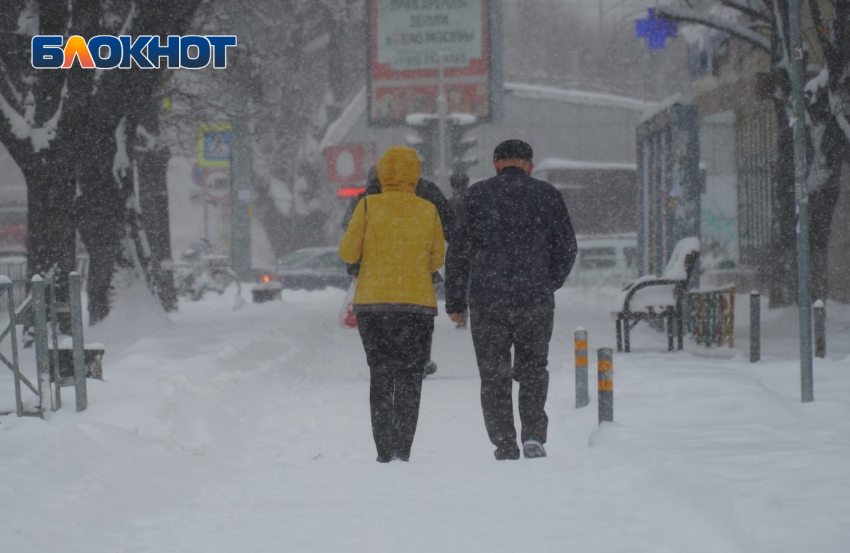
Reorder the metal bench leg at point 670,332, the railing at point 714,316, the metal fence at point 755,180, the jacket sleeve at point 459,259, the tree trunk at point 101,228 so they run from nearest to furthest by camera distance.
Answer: the jacket sleeve at point 459,259 < the metal bench leg at point 670,332 < the railing at point 714,316 < the tree trunk at point 101,228 < the metal fence at point 755,180

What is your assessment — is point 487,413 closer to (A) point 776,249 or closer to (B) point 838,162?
(B) point 838,162

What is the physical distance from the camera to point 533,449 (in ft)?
20.9

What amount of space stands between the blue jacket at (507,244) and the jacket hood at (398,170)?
0.34 m

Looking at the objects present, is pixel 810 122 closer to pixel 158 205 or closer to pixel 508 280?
pixel 508 280

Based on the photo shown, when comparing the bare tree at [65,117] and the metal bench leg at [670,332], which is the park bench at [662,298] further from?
the bare tree at [65,117]

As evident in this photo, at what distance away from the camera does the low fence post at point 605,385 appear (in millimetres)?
7152

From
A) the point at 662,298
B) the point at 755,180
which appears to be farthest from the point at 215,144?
the point at 662,298

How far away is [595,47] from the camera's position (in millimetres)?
Result: 60844

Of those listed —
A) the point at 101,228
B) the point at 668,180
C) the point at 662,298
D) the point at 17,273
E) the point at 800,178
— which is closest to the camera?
the point at 800,178

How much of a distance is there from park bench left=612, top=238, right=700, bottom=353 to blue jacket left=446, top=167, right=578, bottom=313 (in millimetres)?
6608

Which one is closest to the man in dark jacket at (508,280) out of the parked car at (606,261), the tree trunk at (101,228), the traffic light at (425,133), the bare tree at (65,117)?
the bare tree at (65,117)

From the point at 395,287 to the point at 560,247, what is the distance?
96cm

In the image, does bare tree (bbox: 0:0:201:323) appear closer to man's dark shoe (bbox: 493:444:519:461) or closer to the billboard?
man's dark shoe (bbox: 493:444:519:461)

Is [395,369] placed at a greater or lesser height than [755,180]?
lesser
